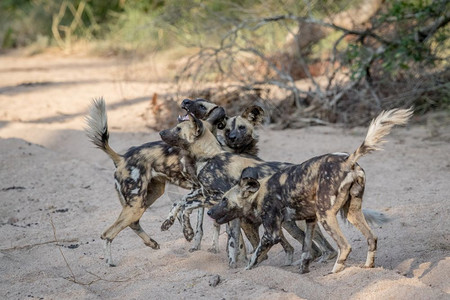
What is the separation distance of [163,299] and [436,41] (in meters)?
6.55

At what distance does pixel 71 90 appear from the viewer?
511 inches

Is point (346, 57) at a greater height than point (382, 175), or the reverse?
point (346, 57)

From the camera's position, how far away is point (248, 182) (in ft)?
14.8

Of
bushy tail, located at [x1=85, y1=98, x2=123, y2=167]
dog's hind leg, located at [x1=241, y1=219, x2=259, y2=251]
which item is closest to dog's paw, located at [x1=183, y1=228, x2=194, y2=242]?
dog's hind leg, located at [x1=241, y1=219, x2=259, y2=251]

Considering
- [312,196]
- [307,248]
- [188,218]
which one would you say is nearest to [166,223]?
[188,218]

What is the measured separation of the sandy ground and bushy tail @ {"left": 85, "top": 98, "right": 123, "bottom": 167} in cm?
81

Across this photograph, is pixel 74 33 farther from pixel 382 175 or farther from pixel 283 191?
pixel 283 191

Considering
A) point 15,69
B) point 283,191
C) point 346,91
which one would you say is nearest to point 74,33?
point 15,69

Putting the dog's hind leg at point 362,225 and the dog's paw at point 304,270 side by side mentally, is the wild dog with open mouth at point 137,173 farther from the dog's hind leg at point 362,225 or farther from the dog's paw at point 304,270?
the dog's hind leg at point 362,225

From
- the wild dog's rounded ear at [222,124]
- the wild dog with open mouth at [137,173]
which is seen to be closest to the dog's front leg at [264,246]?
the wild dog with open mouth at [137,173]

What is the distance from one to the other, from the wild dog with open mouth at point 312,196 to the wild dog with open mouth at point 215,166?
25cm

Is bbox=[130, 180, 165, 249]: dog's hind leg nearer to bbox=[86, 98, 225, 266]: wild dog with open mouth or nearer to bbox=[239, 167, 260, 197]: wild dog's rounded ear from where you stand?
bbox=[86, 98, 225, 266]: wild dog with open mouth

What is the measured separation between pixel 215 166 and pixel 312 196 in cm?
91

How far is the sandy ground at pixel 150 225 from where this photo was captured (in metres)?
4.12
